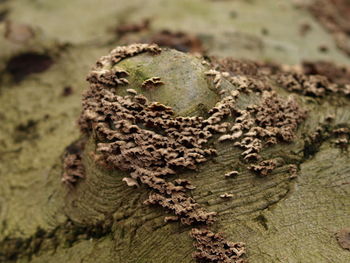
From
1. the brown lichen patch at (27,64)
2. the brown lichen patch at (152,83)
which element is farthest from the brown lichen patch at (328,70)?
the brown lichen patch at (27,64)

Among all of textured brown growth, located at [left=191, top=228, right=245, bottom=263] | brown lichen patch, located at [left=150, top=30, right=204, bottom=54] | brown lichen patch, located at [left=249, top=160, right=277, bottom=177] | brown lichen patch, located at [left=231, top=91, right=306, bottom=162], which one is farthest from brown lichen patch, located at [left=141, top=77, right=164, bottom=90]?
brown lichen patch, located at [left=150, top=30, right=204, bottom=54]

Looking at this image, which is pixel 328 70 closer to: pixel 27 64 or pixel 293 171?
pixel 293 171

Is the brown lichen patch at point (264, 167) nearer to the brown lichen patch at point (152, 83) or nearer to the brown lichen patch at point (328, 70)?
the brown lichen patch at point (152, 83)

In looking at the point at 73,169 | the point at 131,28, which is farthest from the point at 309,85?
the point at 131,28

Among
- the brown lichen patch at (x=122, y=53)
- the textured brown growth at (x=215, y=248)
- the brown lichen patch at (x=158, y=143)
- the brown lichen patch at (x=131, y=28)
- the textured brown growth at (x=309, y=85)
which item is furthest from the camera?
the brown lichen patch at (x=131, y=28)

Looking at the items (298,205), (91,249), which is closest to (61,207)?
(91,249)

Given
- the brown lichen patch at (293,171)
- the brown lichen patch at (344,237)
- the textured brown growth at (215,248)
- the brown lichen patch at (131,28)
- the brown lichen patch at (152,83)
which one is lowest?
the brown lichen patch at (131,28)
